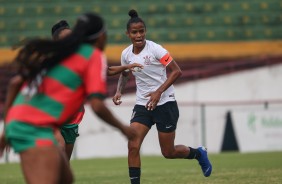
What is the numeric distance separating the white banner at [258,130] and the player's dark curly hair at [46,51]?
16.1 m

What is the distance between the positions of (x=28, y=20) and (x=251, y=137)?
8.47 metres

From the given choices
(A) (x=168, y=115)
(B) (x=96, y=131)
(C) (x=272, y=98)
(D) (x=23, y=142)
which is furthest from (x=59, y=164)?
(C) (x=272, y=98)

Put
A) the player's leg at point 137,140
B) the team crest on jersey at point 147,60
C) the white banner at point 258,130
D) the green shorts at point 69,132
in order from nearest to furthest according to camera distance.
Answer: the green shorts at point 69,132
the player's leg at point 137,140
the team crest on jersey at point 147,60
the white banner at point 258,130

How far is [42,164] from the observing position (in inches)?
213

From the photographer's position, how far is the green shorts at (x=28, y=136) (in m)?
5.52

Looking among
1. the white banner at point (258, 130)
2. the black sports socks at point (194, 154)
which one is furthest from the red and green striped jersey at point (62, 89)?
the white banner at point (258, 130)

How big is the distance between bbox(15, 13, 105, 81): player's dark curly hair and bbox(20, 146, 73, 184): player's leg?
21.8 inches

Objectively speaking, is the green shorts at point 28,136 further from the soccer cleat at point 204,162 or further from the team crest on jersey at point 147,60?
the soccer cleat at point 204,162

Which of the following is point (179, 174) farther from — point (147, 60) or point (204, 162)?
point (147, 60)

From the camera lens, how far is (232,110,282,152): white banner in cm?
2120

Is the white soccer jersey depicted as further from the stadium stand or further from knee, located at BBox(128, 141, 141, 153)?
the stadium stand

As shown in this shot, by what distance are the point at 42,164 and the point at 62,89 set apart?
1.87ft

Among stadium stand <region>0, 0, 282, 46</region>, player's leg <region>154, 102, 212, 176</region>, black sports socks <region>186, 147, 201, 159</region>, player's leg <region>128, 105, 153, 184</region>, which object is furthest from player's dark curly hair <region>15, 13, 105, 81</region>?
stadium stand <region>0, 0, 282, 46</region>

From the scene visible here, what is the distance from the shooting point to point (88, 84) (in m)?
5.48
